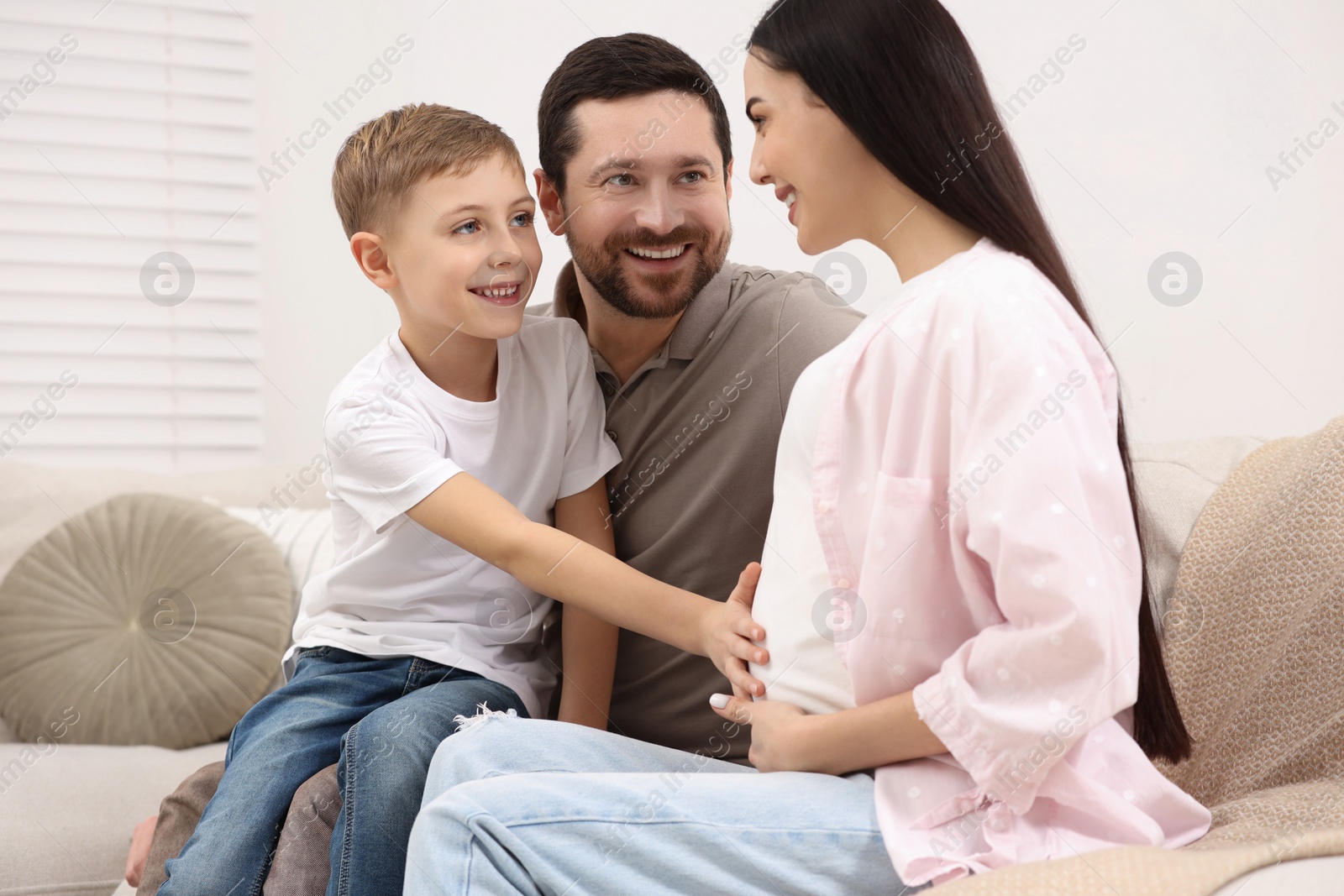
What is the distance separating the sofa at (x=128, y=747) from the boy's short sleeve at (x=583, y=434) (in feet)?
2.18

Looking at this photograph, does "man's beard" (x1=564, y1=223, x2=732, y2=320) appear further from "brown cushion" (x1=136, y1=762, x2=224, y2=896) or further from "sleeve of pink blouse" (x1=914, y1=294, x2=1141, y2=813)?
"brown cushion" (x1=136, y1=762, x2=224, y2=896)

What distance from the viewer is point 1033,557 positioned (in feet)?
2.50

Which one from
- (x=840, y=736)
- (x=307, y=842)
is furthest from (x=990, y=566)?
(x=307, y=842)

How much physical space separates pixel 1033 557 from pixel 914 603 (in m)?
0.12

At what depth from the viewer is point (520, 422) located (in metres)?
1.34

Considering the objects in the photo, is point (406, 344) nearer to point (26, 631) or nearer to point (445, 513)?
point (445, 513)

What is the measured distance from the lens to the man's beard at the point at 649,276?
140 cm

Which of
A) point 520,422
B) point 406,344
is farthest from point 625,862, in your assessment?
point 406,344

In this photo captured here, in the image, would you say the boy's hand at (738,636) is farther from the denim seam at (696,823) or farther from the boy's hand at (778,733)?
the denim seam at (696,823)

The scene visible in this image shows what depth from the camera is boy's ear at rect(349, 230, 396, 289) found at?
4.33 ft

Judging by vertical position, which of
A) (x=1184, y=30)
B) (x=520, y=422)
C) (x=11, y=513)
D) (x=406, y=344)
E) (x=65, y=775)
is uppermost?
(x=1184, y=30)

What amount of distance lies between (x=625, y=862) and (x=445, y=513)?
1.54 ft

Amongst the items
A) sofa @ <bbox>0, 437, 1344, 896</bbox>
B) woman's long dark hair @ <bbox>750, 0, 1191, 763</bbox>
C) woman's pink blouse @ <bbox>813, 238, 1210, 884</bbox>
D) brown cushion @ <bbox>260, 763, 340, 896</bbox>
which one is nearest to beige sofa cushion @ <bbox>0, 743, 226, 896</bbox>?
sofa @ <bbox>0, 437, 1344, 896</bbox>

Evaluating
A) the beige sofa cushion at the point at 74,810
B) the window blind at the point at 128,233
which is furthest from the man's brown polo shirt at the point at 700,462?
the window blind at the point at 128,233
